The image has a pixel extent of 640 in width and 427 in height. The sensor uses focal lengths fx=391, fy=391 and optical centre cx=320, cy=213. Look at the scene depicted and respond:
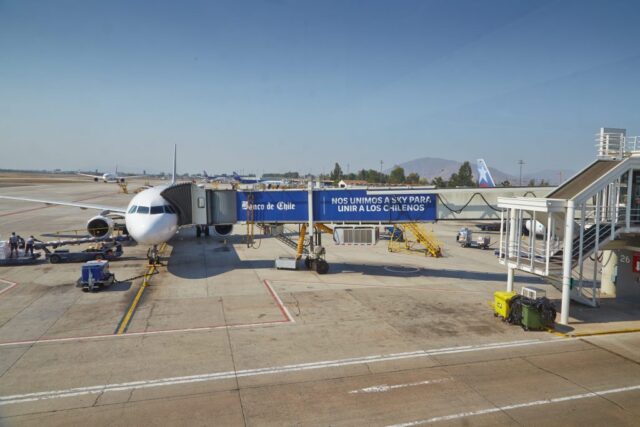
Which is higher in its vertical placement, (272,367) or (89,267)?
(89,267)

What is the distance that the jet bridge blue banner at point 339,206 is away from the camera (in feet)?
86.3

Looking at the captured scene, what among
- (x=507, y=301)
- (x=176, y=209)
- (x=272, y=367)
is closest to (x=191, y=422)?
(x=272, y=367)

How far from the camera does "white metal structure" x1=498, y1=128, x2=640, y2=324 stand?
17703 millimetres

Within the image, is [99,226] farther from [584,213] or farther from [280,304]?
[584,213]

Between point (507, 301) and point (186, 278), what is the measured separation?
18.8 m

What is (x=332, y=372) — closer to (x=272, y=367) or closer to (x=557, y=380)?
(x=272, y=367)

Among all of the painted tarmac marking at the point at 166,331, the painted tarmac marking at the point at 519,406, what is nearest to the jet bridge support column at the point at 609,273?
the painted tarmac marking at the point at 519,406

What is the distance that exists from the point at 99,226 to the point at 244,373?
85.5ft

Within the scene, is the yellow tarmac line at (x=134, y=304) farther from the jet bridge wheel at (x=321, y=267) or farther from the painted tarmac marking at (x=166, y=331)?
the jet bridge wheel at (x=321, y=267)

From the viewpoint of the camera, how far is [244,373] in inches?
508

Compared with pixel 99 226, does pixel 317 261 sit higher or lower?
lower

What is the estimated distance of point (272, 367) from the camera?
526 inches

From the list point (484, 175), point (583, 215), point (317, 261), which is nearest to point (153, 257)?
point (317, 261)

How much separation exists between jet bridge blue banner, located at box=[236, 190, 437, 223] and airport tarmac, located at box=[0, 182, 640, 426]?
445 cm
